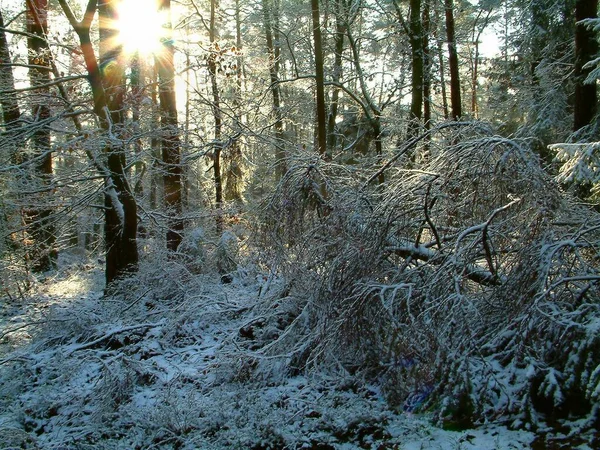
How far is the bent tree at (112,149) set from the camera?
8625mm

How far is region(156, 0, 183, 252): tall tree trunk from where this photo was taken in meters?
10.0

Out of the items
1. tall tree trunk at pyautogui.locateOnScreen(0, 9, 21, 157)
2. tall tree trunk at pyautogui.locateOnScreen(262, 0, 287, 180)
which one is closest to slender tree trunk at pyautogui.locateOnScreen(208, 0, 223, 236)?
tall tree trunk at pyautogui.locateOnScreen(262, 0, 287, 180)

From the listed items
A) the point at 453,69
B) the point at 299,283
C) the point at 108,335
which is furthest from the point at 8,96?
the point at 453,69

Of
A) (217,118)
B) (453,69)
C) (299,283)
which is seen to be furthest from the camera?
(453,69)

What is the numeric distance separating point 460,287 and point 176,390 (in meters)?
3.63

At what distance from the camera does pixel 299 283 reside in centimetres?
621

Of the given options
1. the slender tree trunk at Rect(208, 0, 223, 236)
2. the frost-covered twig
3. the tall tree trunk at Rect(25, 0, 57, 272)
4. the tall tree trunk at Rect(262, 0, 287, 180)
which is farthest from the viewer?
the tall tree trunk at Rect(262, 0, 287, 180)

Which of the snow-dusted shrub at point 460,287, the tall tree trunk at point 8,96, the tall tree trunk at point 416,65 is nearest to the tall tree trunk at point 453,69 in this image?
the tall tree trunk at point 416,65

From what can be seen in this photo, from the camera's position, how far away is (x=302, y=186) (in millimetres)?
5988

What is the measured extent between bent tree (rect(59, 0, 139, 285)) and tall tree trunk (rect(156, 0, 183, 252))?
3.00 ft

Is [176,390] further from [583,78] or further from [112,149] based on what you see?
[583,78]

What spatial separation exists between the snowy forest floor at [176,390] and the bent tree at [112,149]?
3.85 feet

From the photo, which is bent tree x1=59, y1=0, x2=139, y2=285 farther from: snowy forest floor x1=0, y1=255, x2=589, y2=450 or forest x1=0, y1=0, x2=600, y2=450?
snowy forest floor x1=0, y1=255, x2=589, y2=450

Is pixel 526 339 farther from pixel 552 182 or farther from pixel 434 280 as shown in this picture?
pixel 552 182
